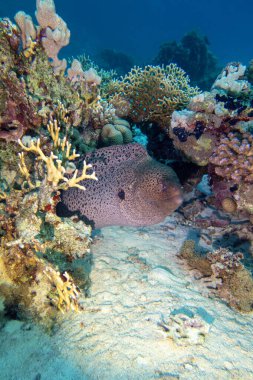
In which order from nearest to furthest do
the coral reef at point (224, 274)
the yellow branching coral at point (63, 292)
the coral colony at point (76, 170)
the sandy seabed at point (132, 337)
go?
the sandy seabed at point (132, 337) < the yellow branching coral at point (63, 292) < the coral colony at point (76, 170) < the coral reef at point (224, 274)

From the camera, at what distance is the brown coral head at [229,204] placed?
14.5 feet

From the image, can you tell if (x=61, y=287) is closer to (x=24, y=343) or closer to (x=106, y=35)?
(x=24, y=343)

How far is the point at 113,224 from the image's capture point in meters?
4.39

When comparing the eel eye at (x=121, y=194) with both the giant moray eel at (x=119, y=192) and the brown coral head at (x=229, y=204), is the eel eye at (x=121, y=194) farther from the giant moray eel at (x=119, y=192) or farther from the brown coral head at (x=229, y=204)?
the brown coral head at (x=229, y=204)

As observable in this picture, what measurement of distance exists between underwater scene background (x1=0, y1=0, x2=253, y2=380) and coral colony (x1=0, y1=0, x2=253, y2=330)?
18 millimetres

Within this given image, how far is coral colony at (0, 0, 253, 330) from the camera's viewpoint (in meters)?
A: 3.13

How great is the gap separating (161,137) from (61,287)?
3.90 m

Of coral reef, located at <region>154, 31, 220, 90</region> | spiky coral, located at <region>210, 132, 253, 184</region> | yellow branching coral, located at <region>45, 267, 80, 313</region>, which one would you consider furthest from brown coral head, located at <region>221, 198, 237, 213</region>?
coral reef, located at <region>154, 31, 220, 90</region>

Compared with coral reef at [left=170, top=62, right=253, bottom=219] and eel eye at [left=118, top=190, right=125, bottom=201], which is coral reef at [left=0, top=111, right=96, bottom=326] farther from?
coral reef at [left=170, top=62, right=253, bottom=219]

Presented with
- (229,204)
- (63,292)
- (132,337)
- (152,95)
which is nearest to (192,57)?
(152,95)

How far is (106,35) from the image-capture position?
67688mm

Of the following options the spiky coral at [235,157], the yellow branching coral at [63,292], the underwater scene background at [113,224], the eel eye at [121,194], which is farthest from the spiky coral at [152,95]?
the yellow branching coral at [63,292]

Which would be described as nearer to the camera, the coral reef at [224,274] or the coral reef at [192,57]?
the coral reef at [224,274]

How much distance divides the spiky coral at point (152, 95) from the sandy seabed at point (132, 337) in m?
3.27
